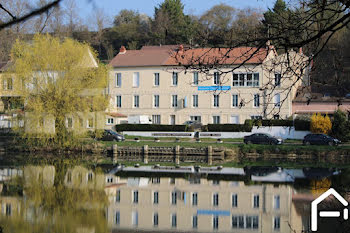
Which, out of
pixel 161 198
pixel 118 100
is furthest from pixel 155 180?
pixel 118 100

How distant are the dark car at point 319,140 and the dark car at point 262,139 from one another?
7.21 feet

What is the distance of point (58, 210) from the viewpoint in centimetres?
2044

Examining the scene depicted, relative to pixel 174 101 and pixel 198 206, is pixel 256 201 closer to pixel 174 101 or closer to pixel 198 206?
pixel 198 206

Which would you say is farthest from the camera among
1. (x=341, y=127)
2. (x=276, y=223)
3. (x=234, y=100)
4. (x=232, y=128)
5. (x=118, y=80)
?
(x=118, y=80)

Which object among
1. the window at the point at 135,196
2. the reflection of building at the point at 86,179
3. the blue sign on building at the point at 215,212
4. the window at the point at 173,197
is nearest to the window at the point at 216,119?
the reflection of building at the point at 86,179

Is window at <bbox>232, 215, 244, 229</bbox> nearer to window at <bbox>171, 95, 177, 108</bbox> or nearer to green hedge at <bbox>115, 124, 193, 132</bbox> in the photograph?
green hedge at <bbox>115, 124, 193, 132</bbox>

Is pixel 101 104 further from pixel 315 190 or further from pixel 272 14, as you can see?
pixel 272 14

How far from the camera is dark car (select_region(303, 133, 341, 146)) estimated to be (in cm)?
4078

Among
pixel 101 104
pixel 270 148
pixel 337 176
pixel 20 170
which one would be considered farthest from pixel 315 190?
pixel 101 104

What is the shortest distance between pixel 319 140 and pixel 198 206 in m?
21.8

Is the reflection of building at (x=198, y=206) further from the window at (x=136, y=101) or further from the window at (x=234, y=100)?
the window at (x=136, y=101)

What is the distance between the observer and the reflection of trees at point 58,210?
58.4 ft

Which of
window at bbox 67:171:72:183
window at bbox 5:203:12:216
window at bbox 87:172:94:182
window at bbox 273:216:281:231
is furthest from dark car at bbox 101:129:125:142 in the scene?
window at bbox 273:216:281:231

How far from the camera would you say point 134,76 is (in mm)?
54875
